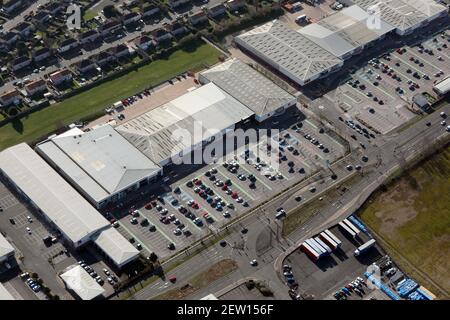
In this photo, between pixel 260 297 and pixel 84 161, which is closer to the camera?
pixel 260 297

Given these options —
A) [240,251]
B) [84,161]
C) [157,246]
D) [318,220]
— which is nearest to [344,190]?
[318,220]

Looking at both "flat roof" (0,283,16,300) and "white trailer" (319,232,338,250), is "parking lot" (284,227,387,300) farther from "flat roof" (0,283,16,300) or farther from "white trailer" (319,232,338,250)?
"flat roof" (0,283,16,300)

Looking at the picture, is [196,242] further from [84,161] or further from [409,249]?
[409,249]

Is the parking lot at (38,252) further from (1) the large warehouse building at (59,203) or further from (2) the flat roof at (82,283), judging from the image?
(2) the flat roof at (82,283)

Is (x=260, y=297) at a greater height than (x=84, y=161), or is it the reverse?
(x=84, y=161)

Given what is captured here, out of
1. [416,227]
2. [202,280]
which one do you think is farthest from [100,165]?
[416,227]

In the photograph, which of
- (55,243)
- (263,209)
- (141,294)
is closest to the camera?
(141,294)
